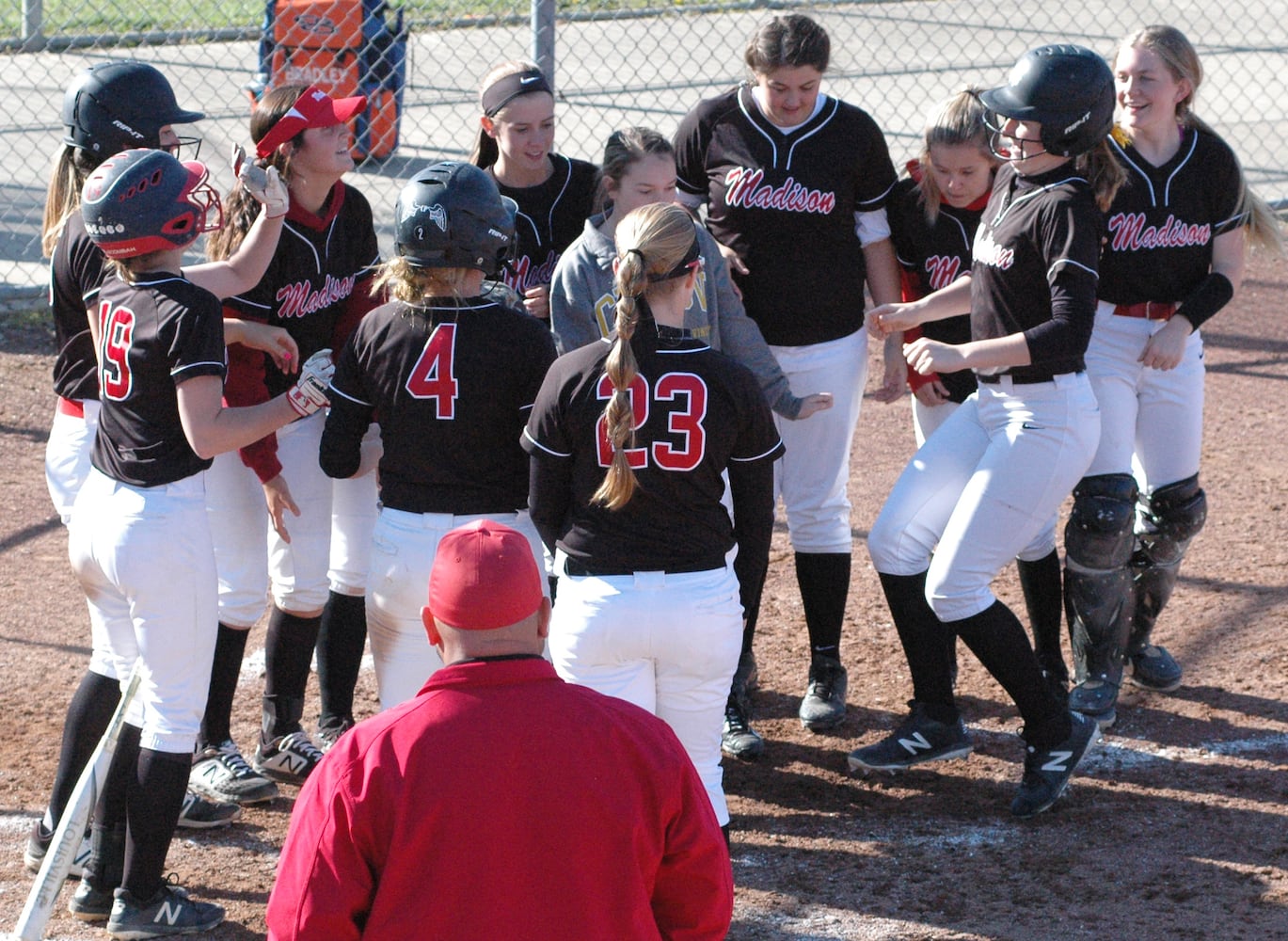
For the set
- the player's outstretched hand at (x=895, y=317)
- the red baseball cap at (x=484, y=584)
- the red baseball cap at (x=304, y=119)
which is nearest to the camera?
the red baseball cap at (x=484, y=584)

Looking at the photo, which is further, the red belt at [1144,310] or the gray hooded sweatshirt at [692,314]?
the red belt at [1144,310]

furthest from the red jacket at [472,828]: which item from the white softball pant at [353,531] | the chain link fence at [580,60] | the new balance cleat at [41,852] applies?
the chain link fence at [580,60]

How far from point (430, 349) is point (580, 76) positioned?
35.0 ft

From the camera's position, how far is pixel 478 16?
13.4 m

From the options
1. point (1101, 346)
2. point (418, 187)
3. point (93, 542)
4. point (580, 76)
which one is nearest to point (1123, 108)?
point (1101, 346)

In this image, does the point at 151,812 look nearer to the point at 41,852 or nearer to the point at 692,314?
the point at 41,852

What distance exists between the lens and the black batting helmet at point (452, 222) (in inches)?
132

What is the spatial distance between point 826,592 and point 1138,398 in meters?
1.09

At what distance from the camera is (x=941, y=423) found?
15.6 ft

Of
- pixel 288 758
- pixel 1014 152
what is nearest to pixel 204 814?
pixel 288 758

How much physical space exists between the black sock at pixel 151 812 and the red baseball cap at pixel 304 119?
1591 mm

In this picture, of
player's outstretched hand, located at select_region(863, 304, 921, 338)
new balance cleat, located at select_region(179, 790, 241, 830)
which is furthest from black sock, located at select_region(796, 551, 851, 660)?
new balance cleat, located at select_region(179, 790, 241, 830)

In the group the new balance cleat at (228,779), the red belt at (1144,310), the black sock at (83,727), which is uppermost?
the red belt at (1144,310)

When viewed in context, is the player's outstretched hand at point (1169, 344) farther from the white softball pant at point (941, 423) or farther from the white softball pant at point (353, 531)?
the white softball pant at point (353, 531)
